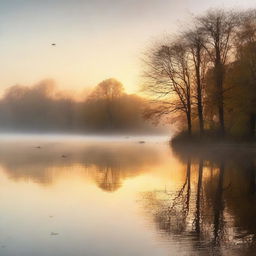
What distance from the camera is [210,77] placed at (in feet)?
151

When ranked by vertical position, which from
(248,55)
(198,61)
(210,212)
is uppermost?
(198,61)

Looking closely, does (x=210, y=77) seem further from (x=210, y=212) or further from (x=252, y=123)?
(x=210, y=212)

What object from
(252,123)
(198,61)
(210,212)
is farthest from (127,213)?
(198,61)

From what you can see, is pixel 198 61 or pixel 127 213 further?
pixel 198 61

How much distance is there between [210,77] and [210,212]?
3536 centimetres

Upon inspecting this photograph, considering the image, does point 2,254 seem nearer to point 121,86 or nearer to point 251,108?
point 251,108

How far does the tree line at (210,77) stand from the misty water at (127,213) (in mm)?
23237

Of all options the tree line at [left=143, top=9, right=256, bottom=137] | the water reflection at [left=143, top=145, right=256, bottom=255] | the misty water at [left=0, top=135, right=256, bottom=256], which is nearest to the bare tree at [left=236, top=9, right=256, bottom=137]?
the tree line at [left=143, top=9, right=256, bottom=137]

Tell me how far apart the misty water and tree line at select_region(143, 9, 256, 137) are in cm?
2324

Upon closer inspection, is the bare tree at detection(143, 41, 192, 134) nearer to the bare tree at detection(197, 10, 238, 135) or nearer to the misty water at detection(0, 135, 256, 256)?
the bare tree at detection(197, 10, 238, 135)

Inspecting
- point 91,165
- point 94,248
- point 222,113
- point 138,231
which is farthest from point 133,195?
point 222,113

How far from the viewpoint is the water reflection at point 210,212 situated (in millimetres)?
8999

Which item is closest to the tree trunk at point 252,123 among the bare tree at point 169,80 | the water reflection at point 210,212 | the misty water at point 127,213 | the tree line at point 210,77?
the tree line at point 210,77

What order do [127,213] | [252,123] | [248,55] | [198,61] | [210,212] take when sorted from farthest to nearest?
[198,61]
[252,123]
[248,55]
[127,213]
[210,212]
